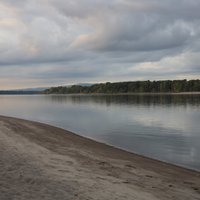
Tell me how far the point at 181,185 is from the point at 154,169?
8.25 feet

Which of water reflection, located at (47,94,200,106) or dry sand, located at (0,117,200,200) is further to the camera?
water reflection, located at (47,94,200,106)

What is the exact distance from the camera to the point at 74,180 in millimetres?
8445

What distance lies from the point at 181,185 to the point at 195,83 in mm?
157640

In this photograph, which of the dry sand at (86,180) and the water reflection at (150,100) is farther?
the water reflection at (150,100)

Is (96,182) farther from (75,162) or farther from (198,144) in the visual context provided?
(198,144)

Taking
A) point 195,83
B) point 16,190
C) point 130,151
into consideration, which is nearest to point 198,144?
point 130,151

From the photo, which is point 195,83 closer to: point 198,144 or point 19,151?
point 198,144

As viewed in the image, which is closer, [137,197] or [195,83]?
[137,197]

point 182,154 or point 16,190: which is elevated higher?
point 16,190

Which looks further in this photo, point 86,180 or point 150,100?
point 150,100

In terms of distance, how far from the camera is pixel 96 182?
8.52 m

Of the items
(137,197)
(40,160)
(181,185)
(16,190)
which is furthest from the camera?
(40,160)

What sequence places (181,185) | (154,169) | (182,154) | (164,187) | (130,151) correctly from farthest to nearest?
(130,151) < (182,154) < (154,169) < (181,185) < (164,187)

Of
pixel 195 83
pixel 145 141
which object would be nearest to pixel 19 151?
pixel 145 141
